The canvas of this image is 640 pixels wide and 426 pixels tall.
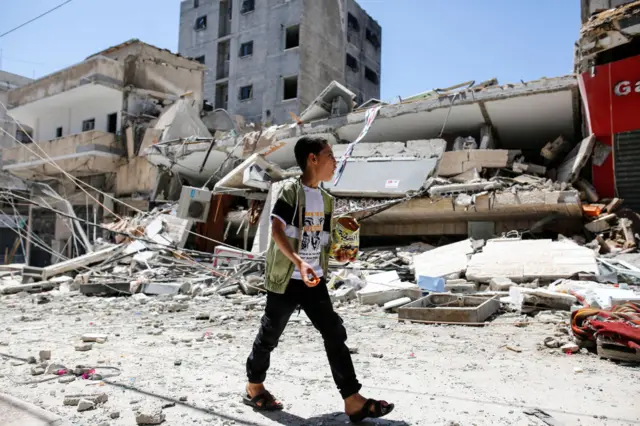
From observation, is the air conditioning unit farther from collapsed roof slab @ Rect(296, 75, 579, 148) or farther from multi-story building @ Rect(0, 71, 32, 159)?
multi-story building @ Rect(0, 71, 32, 159)

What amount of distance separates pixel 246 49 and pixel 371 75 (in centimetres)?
1006

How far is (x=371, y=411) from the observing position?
87.5 inches

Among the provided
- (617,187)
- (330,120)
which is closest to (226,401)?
(617,187)

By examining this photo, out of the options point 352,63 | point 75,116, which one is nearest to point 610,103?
point 75,116

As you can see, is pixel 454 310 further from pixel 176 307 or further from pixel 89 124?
pixel 89 124

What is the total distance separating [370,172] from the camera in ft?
35.1

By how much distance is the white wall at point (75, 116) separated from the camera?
21859mm

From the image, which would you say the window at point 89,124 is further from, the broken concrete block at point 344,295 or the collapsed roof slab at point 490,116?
the broken concrete block at point 344,295

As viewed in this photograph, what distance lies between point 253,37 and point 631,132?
27.2 metres

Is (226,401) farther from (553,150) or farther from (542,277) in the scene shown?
(553,150)

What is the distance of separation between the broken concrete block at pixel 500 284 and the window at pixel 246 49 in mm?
28383

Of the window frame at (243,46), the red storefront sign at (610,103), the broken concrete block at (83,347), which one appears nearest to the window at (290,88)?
the window frame at (243,46)

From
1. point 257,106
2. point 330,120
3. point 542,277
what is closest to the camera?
point 542,277

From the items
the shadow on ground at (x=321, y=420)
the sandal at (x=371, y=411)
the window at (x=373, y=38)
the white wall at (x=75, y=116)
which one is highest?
the window at (x=373, y=38)
